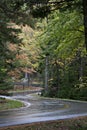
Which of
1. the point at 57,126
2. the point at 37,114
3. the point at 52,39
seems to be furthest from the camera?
the point at 52,39

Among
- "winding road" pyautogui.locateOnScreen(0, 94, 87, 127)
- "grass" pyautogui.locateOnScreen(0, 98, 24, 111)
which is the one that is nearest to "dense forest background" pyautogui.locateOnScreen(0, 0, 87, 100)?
"grass" pyautogui.locateOnScreen(0, 98, 24, 111)

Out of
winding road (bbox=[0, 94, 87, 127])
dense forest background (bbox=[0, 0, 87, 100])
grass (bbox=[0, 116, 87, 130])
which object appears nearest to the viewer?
dense forest background (bbox=[0, 0, 87, 100])

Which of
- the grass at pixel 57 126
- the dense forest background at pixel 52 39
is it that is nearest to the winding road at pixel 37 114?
the grass at pixel 57 126

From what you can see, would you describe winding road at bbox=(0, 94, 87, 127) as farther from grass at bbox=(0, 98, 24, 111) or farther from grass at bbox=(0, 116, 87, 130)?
grass at bbox=(0, 98, 24, 111)

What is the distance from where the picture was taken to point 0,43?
24.9 m

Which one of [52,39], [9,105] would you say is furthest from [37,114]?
[9,105]

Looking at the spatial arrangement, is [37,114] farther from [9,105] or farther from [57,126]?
[9,105]

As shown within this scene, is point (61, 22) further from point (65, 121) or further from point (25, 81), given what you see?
point (25, 81)

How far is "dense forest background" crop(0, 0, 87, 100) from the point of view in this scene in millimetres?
14125

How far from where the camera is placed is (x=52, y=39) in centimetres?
2464

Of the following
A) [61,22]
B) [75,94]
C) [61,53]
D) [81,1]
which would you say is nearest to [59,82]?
[75,94]

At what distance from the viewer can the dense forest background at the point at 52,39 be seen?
556 inches

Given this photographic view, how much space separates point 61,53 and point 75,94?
14453mm

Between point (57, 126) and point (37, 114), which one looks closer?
point (57, 126)
